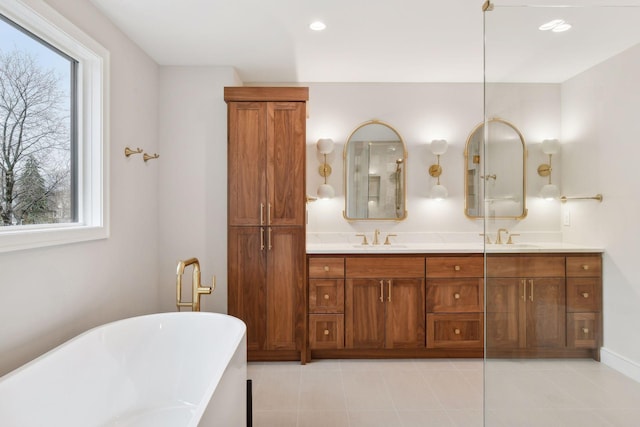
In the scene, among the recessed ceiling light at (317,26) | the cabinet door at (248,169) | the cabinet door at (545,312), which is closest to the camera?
the cabinet door at (545,312)

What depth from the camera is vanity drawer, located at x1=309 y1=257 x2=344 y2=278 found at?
2857 millimetres

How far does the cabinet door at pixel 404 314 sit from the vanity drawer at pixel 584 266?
1540mm

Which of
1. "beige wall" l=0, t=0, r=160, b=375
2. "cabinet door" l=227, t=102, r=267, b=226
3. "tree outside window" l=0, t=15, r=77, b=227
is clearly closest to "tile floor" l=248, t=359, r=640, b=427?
"beige wall" l=0, t=0, r=160, b=375

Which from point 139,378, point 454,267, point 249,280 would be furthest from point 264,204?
point 454,267

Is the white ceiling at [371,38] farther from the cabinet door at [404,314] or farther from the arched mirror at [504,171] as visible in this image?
the cabinet door at [404,314]

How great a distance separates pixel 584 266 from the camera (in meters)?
1.38

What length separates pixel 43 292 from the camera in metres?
1.71

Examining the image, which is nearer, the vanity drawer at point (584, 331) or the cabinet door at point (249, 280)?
the vanity drawer at point (584, 331)

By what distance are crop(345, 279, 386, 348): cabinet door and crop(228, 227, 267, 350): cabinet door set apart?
68cm

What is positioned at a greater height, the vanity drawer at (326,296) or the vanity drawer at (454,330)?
the vanity drawer at (326,296)

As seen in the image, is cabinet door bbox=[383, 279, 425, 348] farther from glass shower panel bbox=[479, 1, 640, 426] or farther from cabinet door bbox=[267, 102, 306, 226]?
glass shower panel bbox=[479, 1, 640, 426]

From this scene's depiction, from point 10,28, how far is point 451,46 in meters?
2.68

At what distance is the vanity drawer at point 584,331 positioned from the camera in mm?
1358

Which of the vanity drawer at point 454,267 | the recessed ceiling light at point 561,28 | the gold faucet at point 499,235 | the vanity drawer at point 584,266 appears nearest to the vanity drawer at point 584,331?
the vanity drawer at point 584,266
